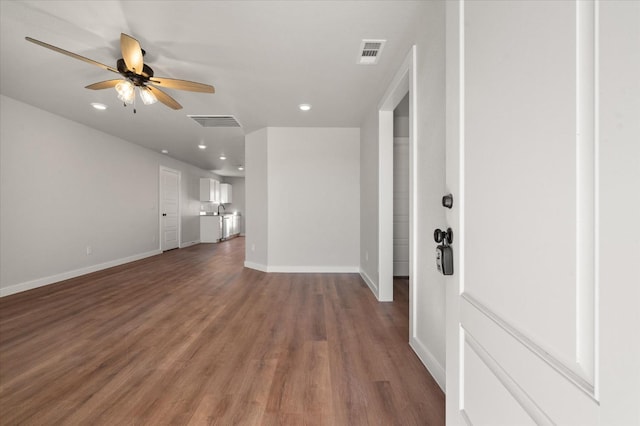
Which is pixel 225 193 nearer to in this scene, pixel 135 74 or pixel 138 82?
pixel 138 82

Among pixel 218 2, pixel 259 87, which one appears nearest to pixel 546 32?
pixel 218 2

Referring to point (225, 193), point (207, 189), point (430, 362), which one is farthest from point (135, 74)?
point (225, 193)

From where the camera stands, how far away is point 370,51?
7.78 feet

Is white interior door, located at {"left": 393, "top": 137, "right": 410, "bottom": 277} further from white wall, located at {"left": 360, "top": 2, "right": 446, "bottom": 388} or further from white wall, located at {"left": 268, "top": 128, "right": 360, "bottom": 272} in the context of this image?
white wall, located at {"left": 360, "top": 2, "right": 446, "bottom": 388}

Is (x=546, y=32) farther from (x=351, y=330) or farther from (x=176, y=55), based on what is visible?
(x=176, y=55)

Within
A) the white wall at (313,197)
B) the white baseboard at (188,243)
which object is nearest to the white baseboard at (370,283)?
the white wall at (313,197)

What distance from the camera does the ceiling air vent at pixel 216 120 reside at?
4.12m

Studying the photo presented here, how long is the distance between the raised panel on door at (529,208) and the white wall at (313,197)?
12.2 ft

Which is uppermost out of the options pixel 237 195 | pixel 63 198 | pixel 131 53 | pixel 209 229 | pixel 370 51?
pixel 370 51

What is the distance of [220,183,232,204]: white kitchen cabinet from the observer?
1016 cm

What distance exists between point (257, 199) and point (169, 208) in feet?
11.7

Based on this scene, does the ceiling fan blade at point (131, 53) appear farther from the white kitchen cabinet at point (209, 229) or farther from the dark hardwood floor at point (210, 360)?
the white kitchen cabinet at point (209, 229)

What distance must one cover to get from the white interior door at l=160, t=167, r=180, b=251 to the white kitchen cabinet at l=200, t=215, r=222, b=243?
132 centimetres

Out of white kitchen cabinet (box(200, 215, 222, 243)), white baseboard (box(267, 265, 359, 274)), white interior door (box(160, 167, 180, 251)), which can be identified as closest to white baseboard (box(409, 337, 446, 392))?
white baseboard (box(267, 265, 359, 274))
